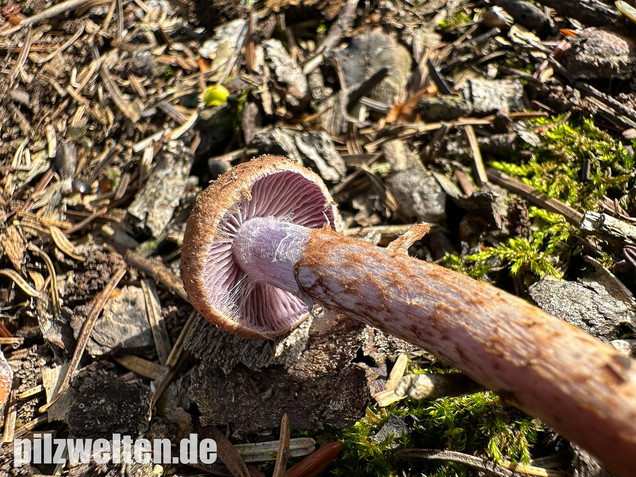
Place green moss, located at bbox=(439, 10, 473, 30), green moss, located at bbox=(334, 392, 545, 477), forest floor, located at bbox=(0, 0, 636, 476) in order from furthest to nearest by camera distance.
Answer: green moss, located at bbox=(439, 10, 473, 30) < forest floor, located at bbox=(0, 0, 636, 476) < green moss, located at bbox=(334, 392, 545, 477)

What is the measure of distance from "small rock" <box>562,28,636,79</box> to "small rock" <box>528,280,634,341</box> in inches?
65.0

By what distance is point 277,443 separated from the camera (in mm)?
2697

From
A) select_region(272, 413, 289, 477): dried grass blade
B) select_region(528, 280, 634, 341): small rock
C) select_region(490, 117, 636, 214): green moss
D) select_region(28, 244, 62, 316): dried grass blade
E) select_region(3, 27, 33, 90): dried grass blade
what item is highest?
select_region(3, 27, 33, 90): dried grass blade

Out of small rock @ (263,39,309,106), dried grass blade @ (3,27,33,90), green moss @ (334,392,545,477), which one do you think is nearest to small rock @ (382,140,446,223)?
small rock @ (263,39,309,106)

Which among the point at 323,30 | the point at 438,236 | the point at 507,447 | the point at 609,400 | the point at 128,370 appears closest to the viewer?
the point at 609,400

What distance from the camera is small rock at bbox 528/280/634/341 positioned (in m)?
2.60

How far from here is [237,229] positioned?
285 centimetres

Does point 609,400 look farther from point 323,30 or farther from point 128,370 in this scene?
point 323,30

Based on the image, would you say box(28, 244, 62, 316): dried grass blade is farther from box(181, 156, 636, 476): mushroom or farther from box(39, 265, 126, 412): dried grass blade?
box(181, 156, 636, 476): mushroom

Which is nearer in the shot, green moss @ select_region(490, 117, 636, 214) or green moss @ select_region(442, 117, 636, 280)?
green moss @ select_region(442, 117, 636, 280)

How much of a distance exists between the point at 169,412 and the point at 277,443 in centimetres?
68

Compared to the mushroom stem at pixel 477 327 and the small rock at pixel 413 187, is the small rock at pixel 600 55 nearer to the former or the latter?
the small rock at pixel 413 187

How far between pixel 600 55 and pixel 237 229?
285 centimetres

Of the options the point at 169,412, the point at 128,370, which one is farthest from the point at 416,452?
the point at 128,370
